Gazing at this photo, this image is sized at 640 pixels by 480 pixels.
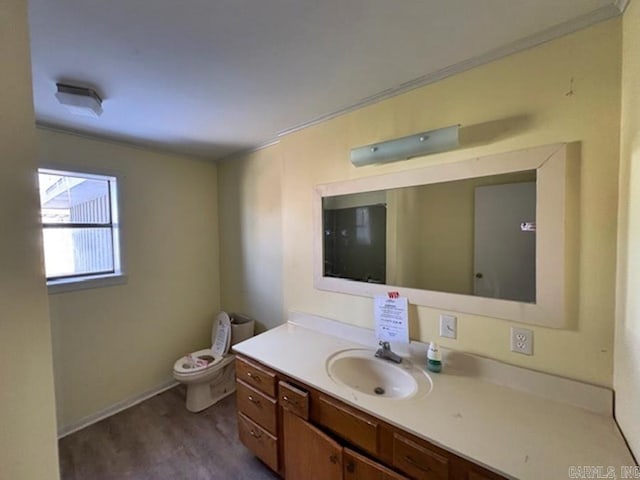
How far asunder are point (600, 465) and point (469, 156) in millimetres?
1253

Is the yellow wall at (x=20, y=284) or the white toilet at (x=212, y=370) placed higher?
the yellow wall at (x=20, y=284)

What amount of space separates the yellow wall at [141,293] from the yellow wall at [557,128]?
6.74 ft

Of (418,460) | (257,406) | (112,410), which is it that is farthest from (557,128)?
(112,410)

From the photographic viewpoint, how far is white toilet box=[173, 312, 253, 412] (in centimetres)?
Result: 234

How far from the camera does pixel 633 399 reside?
0.91 metres

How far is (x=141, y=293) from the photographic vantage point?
2539 mm

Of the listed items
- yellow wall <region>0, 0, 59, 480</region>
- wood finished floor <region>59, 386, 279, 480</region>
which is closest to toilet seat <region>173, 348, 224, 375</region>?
wood finished floor <region>59, 386, 279, 480</region>

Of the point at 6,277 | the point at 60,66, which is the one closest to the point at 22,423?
the point at 6,277

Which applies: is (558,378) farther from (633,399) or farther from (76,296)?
(76,296)

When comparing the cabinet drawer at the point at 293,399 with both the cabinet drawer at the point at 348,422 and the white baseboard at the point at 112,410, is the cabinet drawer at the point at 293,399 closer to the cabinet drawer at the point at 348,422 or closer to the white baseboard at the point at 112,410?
the cabinet drawer at the point at 348,422

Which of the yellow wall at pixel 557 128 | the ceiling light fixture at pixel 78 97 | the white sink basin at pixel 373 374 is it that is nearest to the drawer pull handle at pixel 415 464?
the white sink basin at pixel 373 374

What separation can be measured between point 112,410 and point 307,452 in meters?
1.99

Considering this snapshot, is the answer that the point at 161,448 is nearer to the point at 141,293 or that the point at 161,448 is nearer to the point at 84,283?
the point at 141,293

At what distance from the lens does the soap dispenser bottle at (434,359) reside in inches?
56.4
